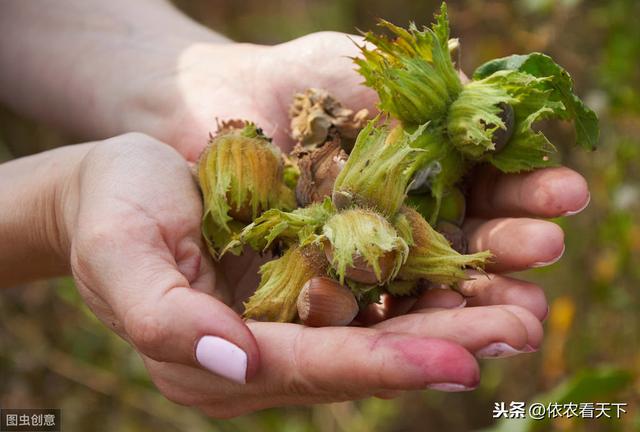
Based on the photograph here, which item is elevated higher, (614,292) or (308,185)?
(308,185)

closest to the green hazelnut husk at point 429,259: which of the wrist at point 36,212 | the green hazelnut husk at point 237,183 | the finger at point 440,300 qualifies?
the finger at point 440,300

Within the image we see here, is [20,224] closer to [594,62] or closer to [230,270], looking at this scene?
[230,270]

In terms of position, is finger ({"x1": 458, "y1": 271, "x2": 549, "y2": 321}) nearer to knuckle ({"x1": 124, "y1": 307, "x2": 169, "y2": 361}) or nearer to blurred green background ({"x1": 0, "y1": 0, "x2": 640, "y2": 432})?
knuckle ({"x1": 124, "y1": 307, "x2": 169, "y2": 361})

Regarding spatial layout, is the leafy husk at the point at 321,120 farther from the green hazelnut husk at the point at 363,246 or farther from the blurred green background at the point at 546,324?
the blurred green background at the point at 546,324

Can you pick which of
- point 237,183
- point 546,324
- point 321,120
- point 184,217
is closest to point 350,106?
point 321,120

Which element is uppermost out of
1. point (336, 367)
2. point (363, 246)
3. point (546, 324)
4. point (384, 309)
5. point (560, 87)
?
point (560, 87)

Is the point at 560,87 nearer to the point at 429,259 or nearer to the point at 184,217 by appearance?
the point at 429,259

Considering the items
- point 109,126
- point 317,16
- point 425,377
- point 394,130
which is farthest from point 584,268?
point 317,16
